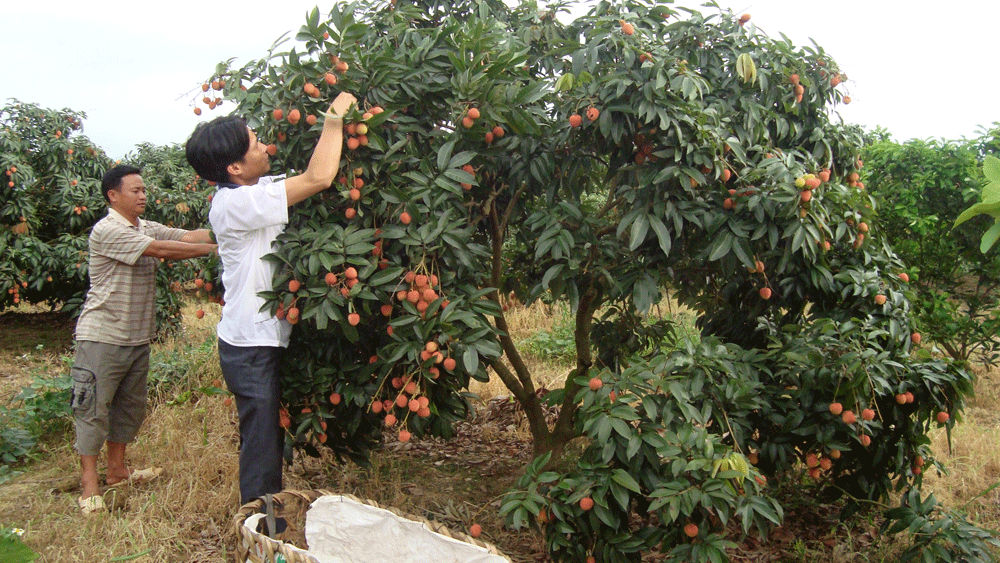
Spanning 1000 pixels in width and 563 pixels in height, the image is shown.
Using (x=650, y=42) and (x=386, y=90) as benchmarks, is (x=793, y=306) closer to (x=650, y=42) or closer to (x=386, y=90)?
(x=650, y=42)

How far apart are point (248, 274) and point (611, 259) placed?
1.18m

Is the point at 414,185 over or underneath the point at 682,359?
over

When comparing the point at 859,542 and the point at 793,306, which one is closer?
the point at 793,306

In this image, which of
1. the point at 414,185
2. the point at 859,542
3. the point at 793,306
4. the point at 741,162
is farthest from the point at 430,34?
the point at 859,542

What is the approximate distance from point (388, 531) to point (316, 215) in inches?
38.4

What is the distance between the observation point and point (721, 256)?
84.8 inches

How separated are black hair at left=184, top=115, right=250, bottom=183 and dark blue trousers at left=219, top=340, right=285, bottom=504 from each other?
588 millimetres

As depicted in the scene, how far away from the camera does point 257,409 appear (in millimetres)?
2316

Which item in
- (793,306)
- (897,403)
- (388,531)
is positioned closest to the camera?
(388,531)

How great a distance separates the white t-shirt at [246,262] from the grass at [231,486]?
818mm

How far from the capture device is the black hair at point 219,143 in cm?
221

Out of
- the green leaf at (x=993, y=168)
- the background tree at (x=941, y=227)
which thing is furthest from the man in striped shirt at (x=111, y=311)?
the background tree at (x=941, y=227)

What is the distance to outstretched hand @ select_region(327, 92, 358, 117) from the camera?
2.01m

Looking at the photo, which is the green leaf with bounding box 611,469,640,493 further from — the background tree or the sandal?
the background tree
